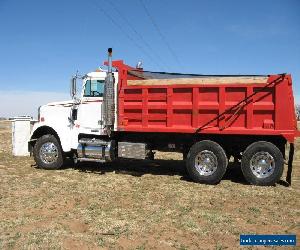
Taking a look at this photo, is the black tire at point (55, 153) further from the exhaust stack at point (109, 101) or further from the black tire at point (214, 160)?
the black tire at point (214, 160)

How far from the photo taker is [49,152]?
12578 mm

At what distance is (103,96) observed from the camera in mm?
11672

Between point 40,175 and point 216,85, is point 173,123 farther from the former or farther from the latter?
point 40,175

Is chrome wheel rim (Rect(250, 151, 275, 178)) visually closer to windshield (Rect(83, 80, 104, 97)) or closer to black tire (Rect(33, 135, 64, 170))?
windshield (Rect(83, 80, 104, 97))

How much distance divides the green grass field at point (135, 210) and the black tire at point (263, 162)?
280 mm

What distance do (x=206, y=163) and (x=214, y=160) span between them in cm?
25

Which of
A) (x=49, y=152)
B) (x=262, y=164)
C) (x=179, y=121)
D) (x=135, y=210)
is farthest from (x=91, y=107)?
(x=262, y=164)

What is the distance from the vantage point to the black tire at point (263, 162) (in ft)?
32.7

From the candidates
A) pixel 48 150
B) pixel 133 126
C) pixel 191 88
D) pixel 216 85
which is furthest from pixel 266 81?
pixel 48 150

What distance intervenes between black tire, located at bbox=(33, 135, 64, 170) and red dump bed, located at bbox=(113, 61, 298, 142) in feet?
7.65

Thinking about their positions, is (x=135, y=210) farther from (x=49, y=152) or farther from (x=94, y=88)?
(x=49, y=152)

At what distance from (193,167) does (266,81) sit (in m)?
2.89

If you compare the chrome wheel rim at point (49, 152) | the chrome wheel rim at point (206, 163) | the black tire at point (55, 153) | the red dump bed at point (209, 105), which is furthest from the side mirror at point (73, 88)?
the chrome wheel rim at point (206, 163)

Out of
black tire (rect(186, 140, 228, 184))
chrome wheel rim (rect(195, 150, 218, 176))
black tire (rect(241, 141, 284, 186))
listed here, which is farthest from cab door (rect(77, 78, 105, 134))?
black tire (rect(241, 141, 284, 186))
